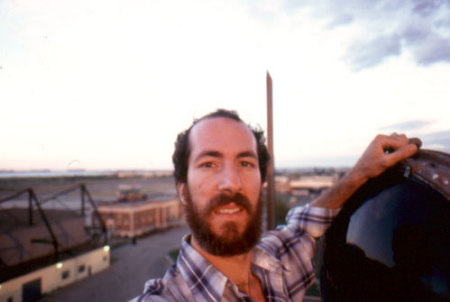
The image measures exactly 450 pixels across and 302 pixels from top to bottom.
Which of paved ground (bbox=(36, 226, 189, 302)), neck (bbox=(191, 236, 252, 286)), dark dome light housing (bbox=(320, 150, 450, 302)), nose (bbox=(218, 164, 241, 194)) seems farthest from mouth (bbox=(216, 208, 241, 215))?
paved ground (bbox=(36, 226, 189, 302))

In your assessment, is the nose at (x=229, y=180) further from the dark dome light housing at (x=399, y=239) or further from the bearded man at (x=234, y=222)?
the dark dome light housing at (x=399, y=239)

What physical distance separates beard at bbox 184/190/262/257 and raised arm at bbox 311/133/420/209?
776 mm

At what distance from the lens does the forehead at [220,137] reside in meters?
2.40

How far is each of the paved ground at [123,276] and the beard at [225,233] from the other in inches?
708

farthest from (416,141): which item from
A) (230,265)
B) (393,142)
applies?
(230,265)

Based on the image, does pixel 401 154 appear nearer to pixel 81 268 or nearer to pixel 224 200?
pixel 224 200

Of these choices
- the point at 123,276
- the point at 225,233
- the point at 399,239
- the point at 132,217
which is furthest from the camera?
the point at 132,217

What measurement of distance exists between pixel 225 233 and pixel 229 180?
38 centimetres

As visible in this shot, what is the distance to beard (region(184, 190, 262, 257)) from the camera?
220cm

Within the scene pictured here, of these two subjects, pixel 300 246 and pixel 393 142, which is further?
pixel 300 246

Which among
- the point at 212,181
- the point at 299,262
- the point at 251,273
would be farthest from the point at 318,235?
the point at 212,181

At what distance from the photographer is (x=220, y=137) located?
8.02 feet

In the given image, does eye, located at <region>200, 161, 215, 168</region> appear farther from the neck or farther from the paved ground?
the paved ground

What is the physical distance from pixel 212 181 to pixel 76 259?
905 inches
